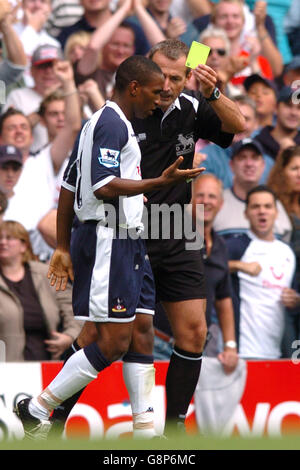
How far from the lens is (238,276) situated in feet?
28.7

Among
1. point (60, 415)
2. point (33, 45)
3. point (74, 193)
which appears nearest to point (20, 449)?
point (60, 415)

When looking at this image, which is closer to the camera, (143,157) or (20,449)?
(20,449)

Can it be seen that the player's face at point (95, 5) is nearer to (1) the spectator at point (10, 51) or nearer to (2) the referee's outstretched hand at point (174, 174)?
(1) the spectator at point (10, 51)

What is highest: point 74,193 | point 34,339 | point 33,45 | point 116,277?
point 33,45

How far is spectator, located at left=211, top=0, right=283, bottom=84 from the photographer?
37.3ft

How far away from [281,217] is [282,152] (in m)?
0.66

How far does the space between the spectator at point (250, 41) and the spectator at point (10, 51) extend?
262 centimetres

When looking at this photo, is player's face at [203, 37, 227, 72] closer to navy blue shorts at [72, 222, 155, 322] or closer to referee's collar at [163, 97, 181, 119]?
referee's collar at [163, 97, 181, 119]

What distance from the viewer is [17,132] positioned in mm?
9422

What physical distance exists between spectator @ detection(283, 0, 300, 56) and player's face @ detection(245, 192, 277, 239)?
409cm

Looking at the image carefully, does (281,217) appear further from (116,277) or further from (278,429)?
(116,277)

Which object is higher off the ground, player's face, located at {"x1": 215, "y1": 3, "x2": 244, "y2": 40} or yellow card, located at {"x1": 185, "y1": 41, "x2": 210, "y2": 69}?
player's face, located at {"x1": 215, "y1": 3, "x2": 244, "y2": 40}

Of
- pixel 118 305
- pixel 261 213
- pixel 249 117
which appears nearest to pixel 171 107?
pixel 118 305

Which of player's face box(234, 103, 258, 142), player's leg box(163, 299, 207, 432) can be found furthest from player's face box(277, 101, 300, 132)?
player's leg box(163, 299, 207, 432)
